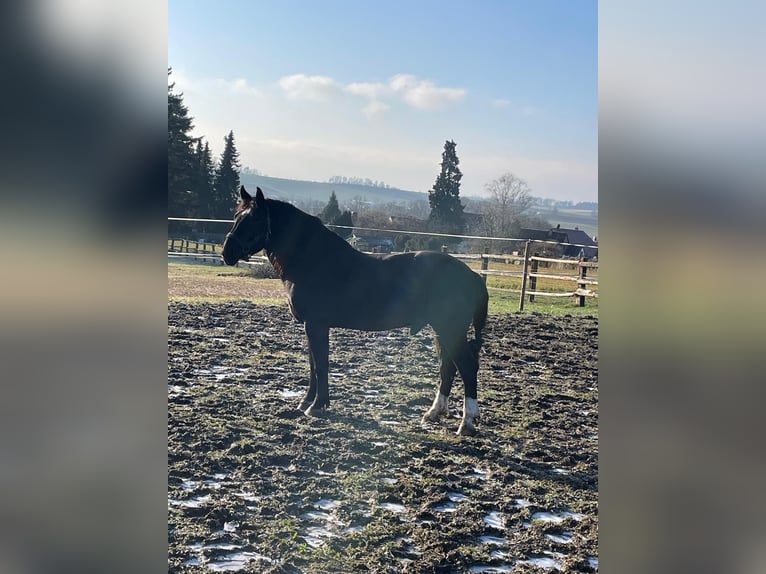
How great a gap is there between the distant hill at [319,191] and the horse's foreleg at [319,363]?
846 mm

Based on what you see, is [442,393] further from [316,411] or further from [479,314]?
[316,411]

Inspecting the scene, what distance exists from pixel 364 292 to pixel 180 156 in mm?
1401

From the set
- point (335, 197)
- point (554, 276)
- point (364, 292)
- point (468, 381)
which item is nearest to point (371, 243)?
point (364, 292)

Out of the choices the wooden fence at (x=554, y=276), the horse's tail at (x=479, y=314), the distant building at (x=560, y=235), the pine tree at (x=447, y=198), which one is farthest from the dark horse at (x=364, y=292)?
the wooden fence at (x=554, y=276)

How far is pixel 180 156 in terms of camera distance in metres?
2.96

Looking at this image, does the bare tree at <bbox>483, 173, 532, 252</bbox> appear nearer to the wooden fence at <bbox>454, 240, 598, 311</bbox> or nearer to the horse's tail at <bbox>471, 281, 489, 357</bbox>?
the horse's tail at <bbox>471, 281, 489, 357</bbox>

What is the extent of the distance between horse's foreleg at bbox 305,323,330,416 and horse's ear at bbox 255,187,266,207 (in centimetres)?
86

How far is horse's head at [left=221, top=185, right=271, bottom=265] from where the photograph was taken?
10.7ft

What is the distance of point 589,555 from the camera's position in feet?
8.43

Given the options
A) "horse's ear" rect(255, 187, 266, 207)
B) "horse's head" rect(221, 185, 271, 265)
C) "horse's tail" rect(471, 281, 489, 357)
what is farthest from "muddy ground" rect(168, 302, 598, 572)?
"horse's ear" rect(255, 187, 266, 207)

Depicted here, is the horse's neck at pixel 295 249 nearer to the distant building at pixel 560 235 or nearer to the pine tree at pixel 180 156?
the pine tree at pixel 180 156

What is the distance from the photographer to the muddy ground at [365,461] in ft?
8.38
